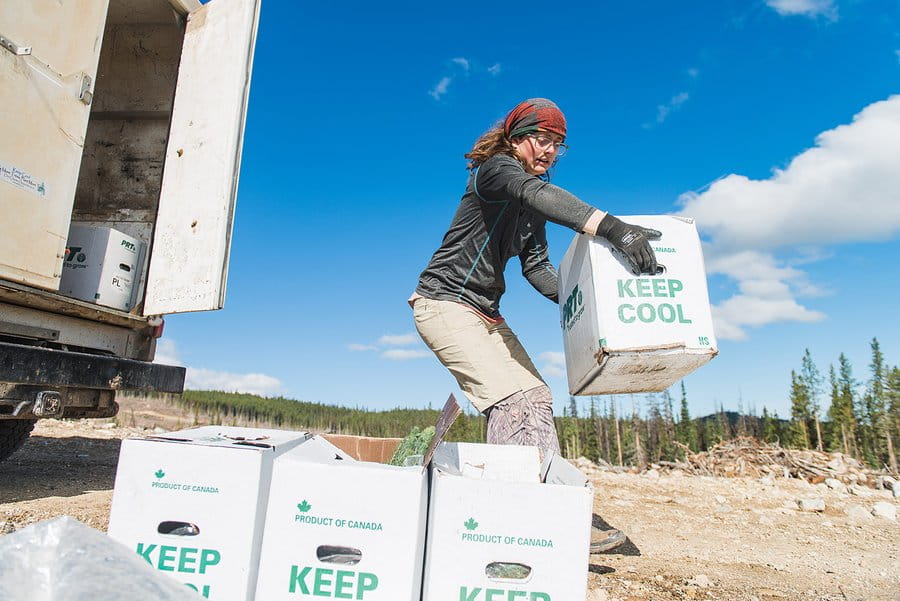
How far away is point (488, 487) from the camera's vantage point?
60.5 inches

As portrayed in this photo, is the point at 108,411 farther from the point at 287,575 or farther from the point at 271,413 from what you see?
the point at 271,413

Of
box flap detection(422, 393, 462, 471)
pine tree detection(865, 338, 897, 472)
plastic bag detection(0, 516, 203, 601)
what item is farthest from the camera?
pine tree detection(865, 338, 897, 472)

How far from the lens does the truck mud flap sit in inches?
123

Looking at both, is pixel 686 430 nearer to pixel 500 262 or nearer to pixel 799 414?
pixel 799 414

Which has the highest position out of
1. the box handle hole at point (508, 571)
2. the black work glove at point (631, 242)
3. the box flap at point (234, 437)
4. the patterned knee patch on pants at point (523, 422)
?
the black work glove at point (631, 242)

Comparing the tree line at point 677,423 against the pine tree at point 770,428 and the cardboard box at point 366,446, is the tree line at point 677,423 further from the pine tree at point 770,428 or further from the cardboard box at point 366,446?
the cardboard box at point 366,446

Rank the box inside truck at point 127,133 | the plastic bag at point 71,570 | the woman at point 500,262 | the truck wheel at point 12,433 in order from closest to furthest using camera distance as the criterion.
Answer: the plastic bag at point 71,570 < the woman at point 500,262 < the truck wheel at point 12,433 < the box inside truck at point 127,133

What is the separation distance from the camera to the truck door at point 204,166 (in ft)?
12.4


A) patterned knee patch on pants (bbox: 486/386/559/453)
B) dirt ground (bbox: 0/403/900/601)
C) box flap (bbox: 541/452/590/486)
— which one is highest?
patterned knee patch on pants (bbox: 486/386/559/453)

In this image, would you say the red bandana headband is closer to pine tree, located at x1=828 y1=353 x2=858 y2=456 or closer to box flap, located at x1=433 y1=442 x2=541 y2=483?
box flap, located at x1=433 y1=442 x2=541 y2=483

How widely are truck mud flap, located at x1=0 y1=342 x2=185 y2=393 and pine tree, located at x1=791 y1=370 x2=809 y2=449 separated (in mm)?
56160

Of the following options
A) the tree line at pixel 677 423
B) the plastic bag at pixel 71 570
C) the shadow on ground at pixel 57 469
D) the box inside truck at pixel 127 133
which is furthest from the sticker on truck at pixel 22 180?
the tree line at pixel 677 423

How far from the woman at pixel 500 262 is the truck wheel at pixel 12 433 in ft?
11.2

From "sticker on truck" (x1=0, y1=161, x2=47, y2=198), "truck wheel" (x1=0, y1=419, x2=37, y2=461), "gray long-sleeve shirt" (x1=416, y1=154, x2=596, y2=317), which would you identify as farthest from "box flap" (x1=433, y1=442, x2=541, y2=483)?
"truck wheel" (x1=0, y1=419, x2=37, y2=461)
